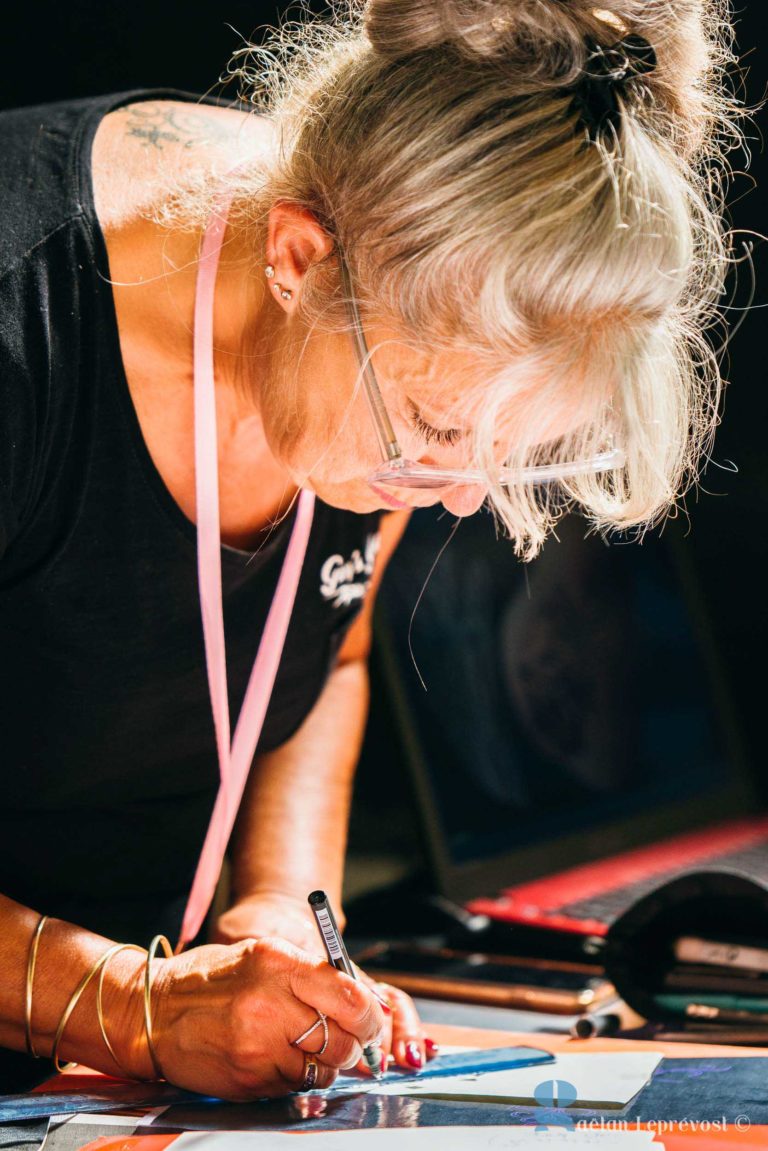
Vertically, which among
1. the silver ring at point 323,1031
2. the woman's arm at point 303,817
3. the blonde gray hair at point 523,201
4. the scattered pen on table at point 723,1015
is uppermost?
the blonde gray hair at point 523,201

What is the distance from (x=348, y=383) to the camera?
104 centimetres

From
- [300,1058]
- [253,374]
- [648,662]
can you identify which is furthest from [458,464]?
[648,662]

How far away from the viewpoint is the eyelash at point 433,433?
1.02m

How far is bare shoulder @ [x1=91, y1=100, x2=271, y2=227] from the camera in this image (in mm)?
1109

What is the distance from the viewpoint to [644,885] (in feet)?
5.88

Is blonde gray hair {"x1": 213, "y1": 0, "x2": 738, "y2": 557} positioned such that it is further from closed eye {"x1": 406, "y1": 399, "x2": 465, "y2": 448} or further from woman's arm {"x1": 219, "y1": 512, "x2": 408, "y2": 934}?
woman's arm {"x1": 219, "y1": 512, "x2": 408, "y2": 934}

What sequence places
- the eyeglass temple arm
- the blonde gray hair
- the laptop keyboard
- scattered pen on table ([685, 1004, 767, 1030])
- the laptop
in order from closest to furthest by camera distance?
the blonde gray hair, the eyeglass temple arm, scattered pen on table ([685, 1004, 767, 1030]), the laptop keyboard, the laptop

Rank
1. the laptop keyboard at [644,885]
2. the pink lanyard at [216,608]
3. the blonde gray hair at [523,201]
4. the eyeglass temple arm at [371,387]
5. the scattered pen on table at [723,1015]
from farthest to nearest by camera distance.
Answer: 1. the laptop keyboard at [644,885]
2. the scattered pen on table at [723,1015]
3. the pink lanyard at [216,608]
4. the eyeglass temple arm at [371,387]
5. the blonde gray hair at [523,201]

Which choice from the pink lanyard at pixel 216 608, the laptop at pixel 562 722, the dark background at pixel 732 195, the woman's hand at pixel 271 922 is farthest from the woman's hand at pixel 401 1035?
the dark background at pixel 732 195

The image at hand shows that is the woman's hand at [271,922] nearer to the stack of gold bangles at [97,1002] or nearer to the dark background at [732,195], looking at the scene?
the stack of gold bangles at [97,1002]

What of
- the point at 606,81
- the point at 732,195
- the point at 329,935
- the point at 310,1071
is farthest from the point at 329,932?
the point at 732,195

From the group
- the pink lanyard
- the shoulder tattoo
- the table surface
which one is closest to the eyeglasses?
the pink lanyard

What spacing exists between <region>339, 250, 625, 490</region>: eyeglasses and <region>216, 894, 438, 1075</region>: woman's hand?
427 millimetres

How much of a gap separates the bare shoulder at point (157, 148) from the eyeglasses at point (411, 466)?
230 mm
